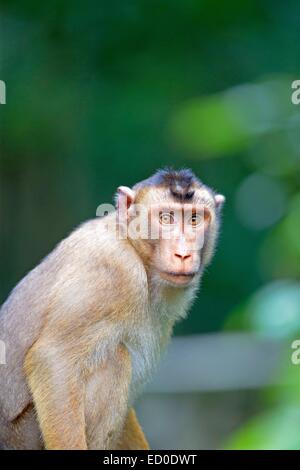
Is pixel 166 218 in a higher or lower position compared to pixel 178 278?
higher

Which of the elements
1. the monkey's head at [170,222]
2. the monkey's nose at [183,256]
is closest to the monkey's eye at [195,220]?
the monkey's head at [170,222]

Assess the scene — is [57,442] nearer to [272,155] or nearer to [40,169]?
[272,155]

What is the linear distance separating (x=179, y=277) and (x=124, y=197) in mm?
666

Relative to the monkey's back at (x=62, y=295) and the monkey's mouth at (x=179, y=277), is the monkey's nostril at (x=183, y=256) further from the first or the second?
the monkey's back at (x=62, y=295)

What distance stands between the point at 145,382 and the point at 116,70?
10.6 m

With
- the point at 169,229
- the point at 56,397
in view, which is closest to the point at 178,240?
the point at 169,229

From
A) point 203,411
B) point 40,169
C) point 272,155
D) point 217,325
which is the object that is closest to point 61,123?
point 40,169

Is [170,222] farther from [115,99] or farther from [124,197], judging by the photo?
[115,99]

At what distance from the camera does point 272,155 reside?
9.76 metres

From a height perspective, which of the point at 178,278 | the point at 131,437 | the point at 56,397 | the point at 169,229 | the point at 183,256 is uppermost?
the point at 169,229

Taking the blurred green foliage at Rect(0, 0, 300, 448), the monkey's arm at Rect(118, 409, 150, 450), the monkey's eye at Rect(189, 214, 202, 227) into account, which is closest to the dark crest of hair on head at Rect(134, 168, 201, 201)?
the monkey's eye at Rect(189, 214, 202, 227)

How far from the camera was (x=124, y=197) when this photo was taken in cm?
689

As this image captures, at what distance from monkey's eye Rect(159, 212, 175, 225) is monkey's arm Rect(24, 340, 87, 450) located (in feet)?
3.65

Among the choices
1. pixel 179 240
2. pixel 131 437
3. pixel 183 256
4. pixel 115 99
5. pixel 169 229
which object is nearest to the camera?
pixel 183 256
